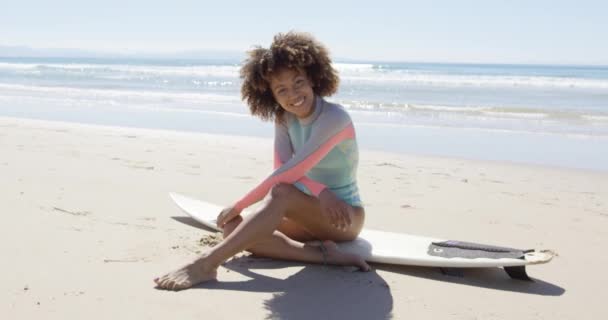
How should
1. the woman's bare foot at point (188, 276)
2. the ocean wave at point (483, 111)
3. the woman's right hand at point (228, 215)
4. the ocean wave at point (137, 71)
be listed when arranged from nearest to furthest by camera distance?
the woman's bare foot at point (188, 276) → the woman's right hand at point (228, 215) → the ocean wave at point (483, 111) → the ocean wave at point (137, 71)

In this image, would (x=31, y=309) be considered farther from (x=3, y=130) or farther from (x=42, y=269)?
(x=3, y=130)

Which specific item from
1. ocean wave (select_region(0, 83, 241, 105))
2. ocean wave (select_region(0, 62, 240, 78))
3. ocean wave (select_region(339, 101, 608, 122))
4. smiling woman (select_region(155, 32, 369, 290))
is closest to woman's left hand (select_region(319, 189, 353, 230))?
smiling woman (select_region(155, 32, 369, 290))

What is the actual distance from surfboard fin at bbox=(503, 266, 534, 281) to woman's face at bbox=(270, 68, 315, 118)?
1231 millimetres

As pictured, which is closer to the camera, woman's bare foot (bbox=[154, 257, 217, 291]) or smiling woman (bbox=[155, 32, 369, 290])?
woman's bare foot (bbox=[154, 257, 217, 291])

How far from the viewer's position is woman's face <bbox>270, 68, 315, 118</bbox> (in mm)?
3057

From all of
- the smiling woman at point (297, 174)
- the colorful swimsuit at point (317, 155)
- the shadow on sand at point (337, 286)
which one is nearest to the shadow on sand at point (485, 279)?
the shadow on sand at point (337, 286)

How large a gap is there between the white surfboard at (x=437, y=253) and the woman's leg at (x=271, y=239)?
0.16 meters

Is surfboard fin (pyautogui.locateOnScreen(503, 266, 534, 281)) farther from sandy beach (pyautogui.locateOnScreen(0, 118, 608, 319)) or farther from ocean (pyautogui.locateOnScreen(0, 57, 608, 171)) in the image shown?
ocean (pyautogui.locateOnScreen(0, 57, 608, 171))

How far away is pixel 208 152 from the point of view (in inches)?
276

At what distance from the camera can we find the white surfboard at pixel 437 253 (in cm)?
307

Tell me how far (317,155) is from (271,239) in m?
0.53

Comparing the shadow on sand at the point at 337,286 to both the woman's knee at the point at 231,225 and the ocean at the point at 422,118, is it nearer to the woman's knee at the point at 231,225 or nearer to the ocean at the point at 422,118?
the woman's knee at the point at 231,225

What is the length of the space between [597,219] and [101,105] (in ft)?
36.6

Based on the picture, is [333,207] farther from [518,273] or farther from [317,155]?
[518,273]
